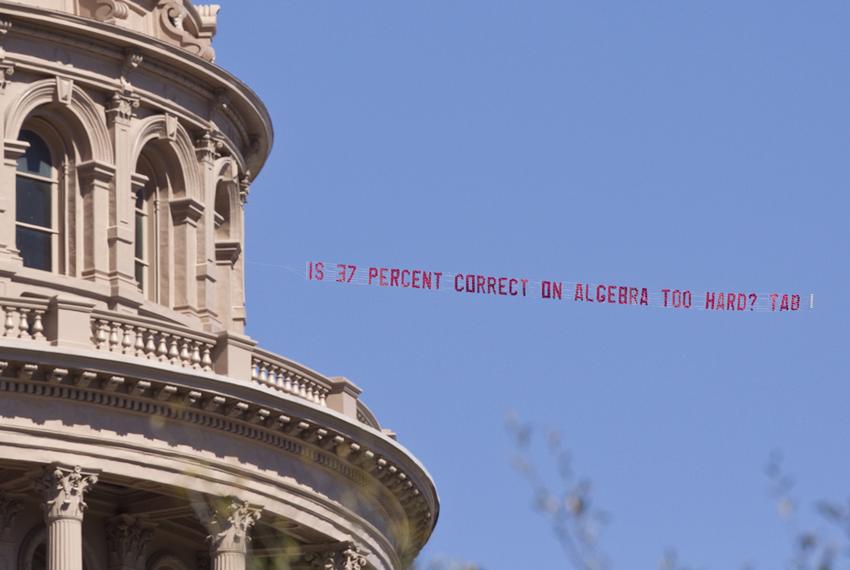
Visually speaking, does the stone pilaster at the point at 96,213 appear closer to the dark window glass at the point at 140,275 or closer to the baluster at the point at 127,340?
the dark window glass at the point at 140,275

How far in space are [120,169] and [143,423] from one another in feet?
24.0

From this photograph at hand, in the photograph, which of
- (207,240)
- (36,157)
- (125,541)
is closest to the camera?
(125,541)

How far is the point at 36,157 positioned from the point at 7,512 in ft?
26.0

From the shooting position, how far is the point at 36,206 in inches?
2149

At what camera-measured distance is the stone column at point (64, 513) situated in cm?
4875

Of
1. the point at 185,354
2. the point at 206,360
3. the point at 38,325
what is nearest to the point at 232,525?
the point at 206,360

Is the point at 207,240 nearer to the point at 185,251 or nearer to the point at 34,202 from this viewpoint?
the point at 185,251

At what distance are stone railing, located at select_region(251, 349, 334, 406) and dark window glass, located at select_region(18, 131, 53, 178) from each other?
19.8 feet

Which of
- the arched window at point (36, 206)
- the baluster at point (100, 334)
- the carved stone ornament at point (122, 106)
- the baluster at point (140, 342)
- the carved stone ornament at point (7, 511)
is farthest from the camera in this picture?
the carved stone ornament at point (122, 106)

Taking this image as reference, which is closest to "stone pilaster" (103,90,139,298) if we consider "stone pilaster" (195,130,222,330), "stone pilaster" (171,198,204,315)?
"stone pilaster" (171,198,204,315)

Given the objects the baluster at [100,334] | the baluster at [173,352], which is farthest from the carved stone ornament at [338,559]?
the baluster at [100,334]

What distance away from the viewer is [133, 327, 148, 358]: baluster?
49.9 meters

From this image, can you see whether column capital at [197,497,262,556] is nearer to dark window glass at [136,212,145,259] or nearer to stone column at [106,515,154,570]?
stone column at [106,515,154,570]

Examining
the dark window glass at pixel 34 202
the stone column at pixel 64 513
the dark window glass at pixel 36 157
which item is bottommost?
the stone column at pixel 64 513
